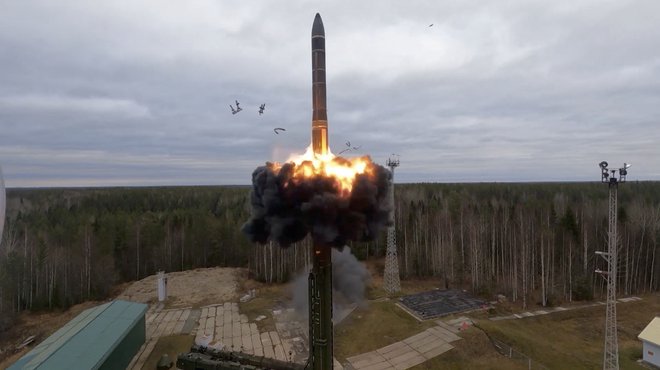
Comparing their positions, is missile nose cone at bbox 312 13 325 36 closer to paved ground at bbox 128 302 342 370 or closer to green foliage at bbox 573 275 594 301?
paved ground at bbox 128 302 342 370

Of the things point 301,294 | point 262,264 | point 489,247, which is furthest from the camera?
point 489,247

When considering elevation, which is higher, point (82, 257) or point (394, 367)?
point (82, 257)

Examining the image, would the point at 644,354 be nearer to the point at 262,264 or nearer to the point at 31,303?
the point at 262,264

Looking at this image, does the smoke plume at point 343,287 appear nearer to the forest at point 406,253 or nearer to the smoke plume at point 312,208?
the forest at point 406,253

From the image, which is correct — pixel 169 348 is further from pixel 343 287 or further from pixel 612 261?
pixel 612 261

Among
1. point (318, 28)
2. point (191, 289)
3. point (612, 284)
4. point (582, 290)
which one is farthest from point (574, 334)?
point (191, 289)

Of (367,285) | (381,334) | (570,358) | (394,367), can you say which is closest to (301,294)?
(367,285)

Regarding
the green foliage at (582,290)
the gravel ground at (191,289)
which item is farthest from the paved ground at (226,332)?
the green foliage at (582,290)
